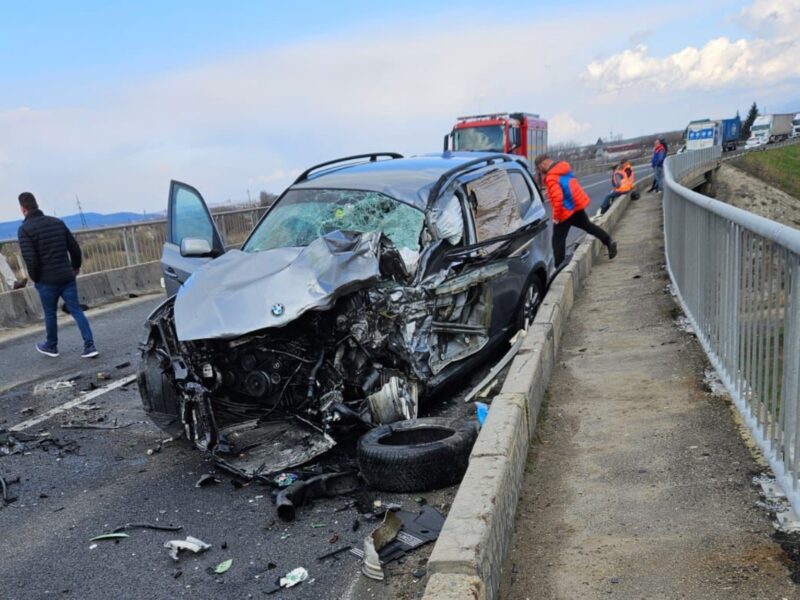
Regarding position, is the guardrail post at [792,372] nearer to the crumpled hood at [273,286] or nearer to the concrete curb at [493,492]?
the concrete curb at [493,492]

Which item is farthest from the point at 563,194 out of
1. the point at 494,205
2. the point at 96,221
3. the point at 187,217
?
the point at 96,221

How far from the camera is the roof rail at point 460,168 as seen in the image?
5.73m

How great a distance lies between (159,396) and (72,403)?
212cm

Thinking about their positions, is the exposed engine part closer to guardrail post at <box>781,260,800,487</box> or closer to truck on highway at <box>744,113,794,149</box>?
guardrail post at <box>781,260,800,487</box>

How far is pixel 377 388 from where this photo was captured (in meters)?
4.63

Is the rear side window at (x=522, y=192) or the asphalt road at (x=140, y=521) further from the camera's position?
the rear side window at (x=522, y=192)

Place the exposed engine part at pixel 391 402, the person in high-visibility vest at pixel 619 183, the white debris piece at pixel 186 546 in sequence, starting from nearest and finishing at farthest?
the white debris piece at pixel 186 546, the exposed engine part at pixel 391 402, the person in high-visibility vest at pixel 619 183

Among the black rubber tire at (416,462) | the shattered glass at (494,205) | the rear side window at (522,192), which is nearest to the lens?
the black rubber tire at (416,462)

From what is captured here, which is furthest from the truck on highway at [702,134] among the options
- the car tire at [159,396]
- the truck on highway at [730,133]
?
the car tire at [159,396]

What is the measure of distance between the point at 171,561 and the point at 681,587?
2.52 m

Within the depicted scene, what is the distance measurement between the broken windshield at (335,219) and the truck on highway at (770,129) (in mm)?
73786

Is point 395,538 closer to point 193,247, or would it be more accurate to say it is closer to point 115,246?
point 193,247

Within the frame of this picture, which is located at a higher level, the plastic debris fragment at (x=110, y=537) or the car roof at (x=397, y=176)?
the car roof at (x=397, y=176)

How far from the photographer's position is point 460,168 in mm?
6336
